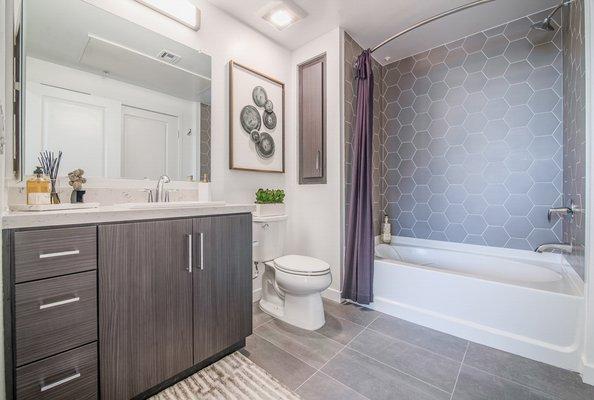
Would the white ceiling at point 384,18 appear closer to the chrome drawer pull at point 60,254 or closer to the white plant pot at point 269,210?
the white plant pot at point 269,210

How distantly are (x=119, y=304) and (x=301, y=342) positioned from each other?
113 centimetres

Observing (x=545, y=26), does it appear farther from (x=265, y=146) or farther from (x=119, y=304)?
(x=119, y=304)

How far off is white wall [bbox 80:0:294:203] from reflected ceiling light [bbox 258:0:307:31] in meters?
0.26

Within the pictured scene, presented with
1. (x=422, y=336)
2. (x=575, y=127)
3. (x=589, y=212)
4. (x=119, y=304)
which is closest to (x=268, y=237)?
(x=119, y=304)

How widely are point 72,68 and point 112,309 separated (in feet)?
4.43

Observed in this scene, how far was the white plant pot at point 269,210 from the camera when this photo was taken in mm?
2148

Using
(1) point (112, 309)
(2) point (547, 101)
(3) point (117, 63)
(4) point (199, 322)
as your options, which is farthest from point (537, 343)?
(3) point (117, 63)

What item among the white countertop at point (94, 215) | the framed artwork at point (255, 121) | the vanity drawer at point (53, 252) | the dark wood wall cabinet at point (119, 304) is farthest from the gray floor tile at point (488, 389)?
the framed artwork at point (255, 121)

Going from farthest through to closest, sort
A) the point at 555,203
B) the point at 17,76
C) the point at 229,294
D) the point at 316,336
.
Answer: the point at 555,203, the point at 316,336, the point at 229,294, the point at 17,76

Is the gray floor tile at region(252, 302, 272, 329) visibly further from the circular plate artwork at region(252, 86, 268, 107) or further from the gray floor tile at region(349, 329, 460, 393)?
the circular plate artwork at region(252, 86, 268, 107)

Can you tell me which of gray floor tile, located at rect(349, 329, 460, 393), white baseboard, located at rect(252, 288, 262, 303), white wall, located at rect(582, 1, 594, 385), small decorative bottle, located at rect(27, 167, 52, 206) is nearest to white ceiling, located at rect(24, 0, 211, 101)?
small decorative bottle, located at rect(27, 167, 52, 206)

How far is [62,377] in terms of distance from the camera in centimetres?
95

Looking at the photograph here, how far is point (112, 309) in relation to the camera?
3.48ft

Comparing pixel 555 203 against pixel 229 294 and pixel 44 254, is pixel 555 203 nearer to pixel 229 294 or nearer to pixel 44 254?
pixel 229 294
